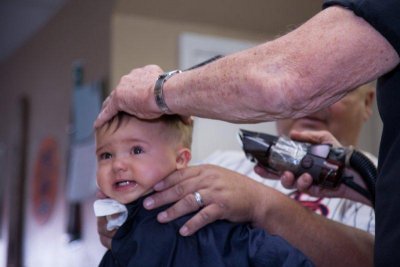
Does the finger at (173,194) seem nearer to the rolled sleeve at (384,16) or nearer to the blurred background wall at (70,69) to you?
the rolled sleeve at (384,16)

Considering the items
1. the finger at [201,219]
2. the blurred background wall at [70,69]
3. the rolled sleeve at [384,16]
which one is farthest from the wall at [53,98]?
the rolled sleeve at [384,16]

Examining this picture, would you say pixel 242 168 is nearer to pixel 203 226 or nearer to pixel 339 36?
pixel 203 226

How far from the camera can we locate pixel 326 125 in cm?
186

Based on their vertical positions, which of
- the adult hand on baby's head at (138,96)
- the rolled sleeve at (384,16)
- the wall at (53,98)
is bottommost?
the wall at (53,98)

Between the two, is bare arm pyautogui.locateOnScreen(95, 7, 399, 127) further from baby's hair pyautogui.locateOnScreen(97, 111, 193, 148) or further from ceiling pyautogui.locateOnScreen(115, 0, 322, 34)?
ceiling pyautogui.locateOnScreen(115, 0, 322, 34)

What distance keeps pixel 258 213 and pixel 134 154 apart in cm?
30

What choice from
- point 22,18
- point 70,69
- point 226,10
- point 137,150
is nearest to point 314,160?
point 137,150

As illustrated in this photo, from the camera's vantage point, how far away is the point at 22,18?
422cm

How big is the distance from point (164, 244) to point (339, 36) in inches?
22.6

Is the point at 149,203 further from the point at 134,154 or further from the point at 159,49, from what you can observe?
the point at 159,49

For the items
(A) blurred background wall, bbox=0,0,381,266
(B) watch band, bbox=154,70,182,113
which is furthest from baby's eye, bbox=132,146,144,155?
(A) blurred background wall, bbox=0,0,381,266

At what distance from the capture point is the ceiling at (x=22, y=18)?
12.9 feet

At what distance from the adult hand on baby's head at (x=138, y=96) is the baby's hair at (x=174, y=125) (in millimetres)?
49

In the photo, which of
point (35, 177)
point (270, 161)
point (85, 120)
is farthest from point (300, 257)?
point (35, 177)
